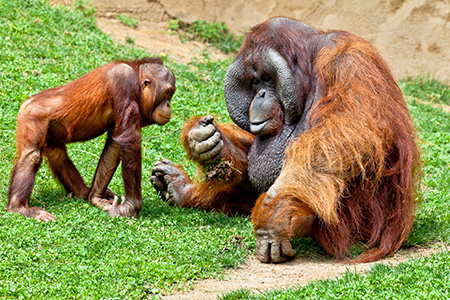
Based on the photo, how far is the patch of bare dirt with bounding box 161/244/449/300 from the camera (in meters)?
3.11

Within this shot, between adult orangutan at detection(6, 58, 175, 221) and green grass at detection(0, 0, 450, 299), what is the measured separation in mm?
148

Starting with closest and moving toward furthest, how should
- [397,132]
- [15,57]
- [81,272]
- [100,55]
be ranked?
[81,272]
[397,132]
[15,57]
[100,55]

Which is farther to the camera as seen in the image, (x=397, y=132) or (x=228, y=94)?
(x=228, y=94)

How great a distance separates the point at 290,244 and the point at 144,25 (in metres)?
5.40

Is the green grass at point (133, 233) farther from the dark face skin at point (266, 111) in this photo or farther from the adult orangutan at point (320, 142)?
the dark face skin at point (266, 111)

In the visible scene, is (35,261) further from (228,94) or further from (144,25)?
(144,25)

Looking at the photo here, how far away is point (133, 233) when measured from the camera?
3639 mm

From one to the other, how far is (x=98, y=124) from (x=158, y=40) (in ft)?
13.3

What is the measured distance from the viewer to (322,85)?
3.58 metres

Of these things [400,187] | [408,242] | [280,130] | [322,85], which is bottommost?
[408,242]

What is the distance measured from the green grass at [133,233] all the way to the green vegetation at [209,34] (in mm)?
1831

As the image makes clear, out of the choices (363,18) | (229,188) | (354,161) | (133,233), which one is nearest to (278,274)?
(354,161)

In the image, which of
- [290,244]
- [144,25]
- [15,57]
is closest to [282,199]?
[290,244]

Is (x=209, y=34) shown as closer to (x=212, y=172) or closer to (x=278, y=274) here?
(x=212, y=172)
